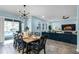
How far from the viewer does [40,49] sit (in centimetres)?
352

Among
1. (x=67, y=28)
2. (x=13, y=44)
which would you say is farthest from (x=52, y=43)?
(x=13, y=44)

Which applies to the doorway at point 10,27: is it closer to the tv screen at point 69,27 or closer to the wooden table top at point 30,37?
the wooden table top at point 30,37

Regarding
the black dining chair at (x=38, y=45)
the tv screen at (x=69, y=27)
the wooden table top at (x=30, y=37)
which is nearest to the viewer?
the black dining chair at (x=38, y=45)

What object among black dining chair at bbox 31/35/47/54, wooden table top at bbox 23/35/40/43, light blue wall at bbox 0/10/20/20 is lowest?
black dining chair at bbox 31/35/47/54

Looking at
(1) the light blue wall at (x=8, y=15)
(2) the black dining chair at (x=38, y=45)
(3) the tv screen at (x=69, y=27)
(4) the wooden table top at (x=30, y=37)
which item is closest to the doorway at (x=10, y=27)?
(1) the light blue wall at (x=8, y=15)

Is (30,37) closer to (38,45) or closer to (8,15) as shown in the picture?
(38,45)

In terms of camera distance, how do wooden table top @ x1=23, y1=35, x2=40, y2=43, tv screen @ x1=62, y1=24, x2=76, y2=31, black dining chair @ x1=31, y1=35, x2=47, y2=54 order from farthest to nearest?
tv screen @ x1=62, y1=24, x2=76, y2=31, wooden table top @ x1=23, y1=35, x2=40, y2=43, black dining chair @ x1=31, y1=35, x2=47, y2=54

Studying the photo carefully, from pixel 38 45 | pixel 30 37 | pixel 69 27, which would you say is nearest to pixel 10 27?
pixel 30 37

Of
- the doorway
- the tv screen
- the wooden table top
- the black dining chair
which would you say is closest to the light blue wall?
the doorway

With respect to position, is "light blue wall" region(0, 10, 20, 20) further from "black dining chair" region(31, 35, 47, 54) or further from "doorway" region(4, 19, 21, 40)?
"black dining chair" region(31, 35, 47, 54)

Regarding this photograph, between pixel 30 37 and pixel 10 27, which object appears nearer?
pixel 10 27

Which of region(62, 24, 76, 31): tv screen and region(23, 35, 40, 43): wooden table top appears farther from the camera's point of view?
region(62, 24, 76, 31): tv screen
